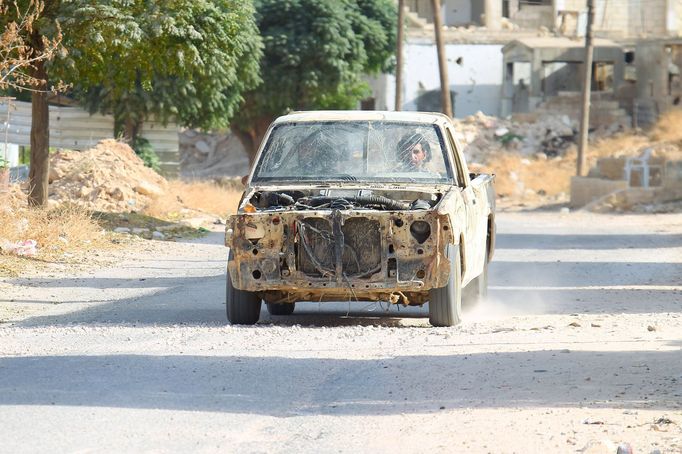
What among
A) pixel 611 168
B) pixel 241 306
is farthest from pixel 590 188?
pixel 241 306

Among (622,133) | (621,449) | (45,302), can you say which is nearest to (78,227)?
(45,302)

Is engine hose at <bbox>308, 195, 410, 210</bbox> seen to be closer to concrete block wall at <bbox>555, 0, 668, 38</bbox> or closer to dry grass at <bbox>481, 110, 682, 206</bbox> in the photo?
dry grass at <bbox>481, 110, 682, 206</bbox>

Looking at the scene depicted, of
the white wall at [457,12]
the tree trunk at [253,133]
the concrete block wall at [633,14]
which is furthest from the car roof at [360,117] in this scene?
the concrete block wall at [633,14]

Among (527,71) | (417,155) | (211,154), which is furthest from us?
(527,71)

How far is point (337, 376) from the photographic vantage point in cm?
880

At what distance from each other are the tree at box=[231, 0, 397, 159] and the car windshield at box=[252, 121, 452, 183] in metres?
30.3

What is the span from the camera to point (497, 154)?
5700 centimetres

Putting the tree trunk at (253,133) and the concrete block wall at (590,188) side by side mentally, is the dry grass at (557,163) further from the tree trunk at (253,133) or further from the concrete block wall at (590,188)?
the tree trunk at (253,133)

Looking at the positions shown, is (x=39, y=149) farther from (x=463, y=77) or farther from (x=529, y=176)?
(x=463, y=77)

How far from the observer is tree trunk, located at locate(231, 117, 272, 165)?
47.9 metres

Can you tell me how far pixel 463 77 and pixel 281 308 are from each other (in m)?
60.7

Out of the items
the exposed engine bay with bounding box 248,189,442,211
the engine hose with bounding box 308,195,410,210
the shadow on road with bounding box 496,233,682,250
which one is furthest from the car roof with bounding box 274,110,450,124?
the shadow on road with bounding box 496,233,682,250

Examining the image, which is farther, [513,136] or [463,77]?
[463,77]

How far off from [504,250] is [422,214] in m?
12.3
